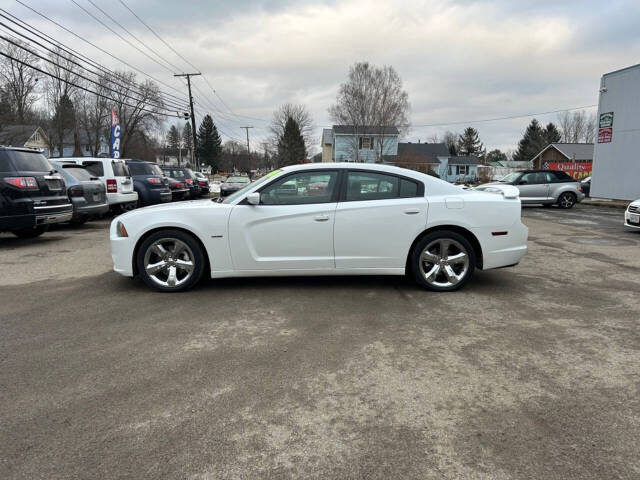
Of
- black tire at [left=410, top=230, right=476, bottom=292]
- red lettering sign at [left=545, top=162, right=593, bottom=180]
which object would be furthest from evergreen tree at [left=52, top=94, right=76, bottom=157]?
black tire at [left=410, top=230, right=476, bottom=292]

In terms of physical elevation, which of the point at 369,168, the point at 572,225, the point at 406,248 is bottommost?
the point at 572,225

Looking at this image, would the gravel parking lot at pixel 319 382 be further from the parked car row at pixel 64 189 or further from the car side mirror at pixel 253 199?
the parked car row at pixel 64 189

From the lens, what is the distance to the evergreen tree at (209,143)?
340ft

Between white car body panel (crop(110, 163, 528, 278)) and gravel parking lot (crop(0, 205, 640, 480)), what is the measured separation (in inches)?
14.5

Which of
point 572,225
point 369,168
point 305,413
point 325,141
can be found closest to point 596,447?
point 305,413

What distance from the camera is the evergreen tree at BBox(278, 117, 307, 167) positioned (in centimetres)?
7688

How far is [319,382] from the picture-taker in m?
3.08

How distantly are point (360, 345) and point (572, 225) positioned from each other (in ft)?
37.6

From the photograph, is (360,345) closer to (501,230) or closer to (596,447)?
(596,447)

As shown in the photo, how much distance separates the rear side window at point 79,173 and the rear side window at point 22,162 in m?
2.31

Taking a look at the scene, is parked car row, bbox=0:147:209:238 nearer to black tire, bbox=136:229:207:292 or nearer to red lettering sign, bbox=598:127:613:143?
black tire, bbox=136:229:207:292

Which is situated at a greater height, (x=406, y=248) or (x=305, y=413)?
(x=406, y=248)

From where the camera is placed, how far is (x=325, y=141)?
7138cm

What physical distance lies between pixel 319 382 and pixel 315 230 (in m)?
2.33
